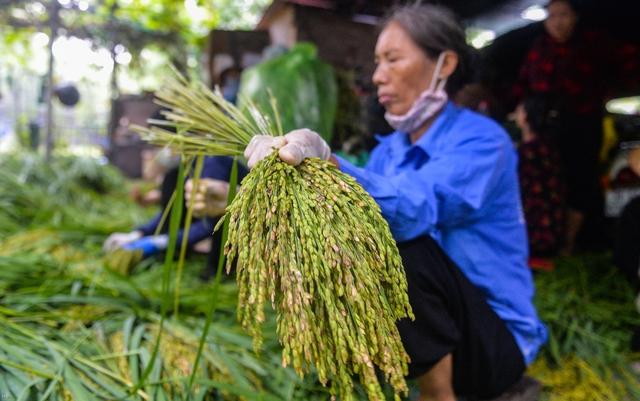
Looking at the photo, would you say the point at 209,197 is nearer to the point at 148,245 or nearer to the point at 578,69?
the point at 148,245

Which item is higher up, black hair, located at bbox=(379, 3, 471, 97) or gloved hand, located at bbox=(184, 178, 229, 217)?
black hair, located at bbox=(379, 3, 471, 97)

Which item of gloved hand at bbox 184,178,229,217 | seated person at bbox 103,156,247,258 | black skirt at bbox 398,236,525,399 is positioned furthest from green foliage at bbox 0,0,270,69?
black skirt at bbox 398,236,525,399

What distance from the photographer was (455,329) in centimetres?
132

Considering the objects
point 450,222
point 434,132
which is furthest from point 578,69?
point 450,222

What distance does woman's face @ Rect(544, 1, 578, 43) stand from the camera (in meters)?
3.29

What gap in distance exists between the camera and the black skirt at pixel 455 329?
4.05ft

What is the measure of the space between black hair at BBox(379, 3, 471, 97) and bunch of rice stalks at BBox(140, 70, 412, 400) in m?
0.73

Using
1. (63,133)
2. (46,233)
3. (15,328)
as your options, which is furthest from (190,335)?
(63,133)

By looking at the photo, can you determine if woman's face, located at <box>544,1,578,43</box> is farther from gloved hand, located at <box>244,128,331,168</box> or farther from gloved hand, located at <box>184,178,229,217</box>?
gloved hand, located at <box>244,128,331,168</box>

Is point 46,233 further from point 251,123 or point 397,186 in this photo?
point 397,186

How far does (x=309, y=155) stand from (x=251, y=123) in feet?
0.95

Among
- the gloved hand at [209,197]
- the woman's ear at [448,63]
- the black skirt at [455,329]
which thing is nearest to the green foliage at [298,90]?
the gloved hand at [209,197]

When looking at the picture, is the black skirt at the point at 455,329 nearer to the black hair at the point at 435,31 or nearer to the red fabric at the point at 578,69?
the black hair at the point at 435,31

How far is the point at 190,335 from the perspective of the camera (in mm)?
1691
